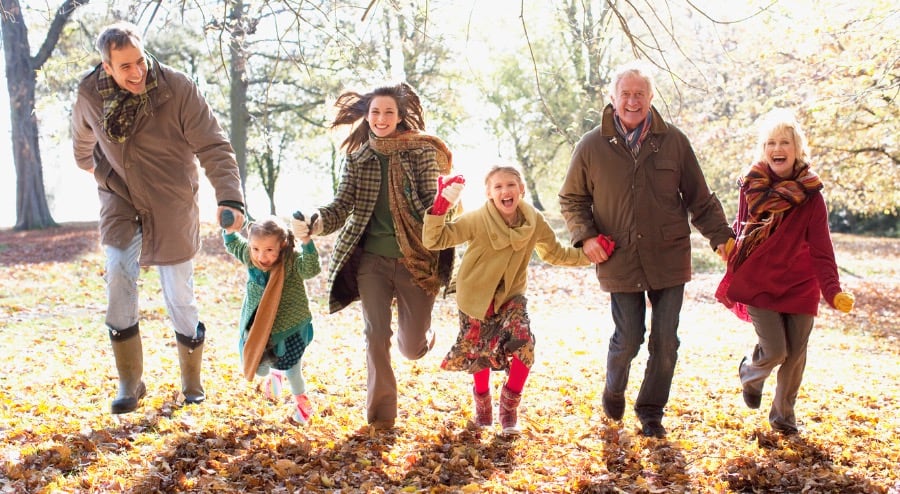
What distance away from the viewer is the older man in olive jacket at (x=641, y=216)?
4.99 m

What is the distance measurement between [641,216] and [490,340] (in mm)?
1176

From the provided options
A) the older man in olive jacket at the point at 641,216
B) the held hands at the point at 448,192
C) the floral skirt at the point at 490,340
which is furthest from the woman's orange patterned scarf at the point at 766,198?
the held hands at the point at 448,192

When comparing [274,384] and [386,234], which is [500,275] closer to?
[386,234]

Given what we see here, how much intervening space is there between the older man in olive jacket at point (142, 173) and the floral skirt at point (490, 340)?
155 centimetres

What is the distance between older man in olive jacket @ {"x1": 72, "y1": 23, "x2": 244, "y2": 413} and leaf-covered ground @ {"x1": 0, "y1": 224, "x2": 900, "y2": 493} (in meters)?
0.67

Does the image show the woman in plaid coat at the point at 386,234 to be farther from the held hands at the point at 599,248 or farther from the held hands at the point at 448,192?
the held hands at the point at 599,248

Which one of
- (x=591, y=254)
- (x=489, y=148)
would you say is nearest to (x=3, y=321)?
(x=591, y=254)

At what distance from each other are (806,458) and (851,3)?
1105 centimetres

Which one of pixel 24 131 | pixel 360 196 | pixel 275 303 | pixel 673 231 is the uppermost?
pixel 24 131

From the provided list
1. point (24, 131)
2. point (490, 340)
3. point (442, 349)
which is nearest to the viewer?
point (490, 340)

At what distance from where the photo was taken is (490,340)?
5.11m

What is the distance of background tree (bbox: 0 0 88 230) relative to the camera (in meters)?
21.6

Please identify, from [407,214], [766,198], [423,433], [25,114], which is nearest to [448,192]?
[407,214]

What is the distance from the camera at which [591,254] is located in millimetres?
5078
